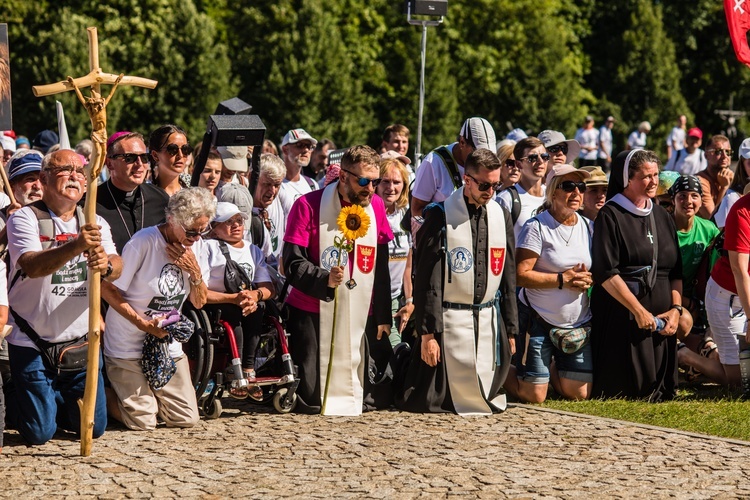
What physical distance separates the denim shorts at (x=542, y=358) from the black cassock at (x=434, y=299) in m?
0.37

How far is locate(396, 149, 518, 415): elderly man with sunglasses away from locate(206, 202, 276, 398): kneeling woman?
115 cm

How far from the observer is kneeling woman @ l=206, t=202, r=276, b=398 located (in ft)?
28.5

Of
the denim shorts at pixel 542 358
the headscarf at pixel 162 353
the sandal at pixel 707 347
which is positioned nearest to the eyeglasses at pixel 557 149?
the denim shorts at pixel 542 358

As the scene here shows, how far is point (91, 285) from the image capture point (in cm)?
730

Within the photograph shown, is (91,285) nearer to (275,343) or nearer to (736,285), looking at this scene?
(275,343)

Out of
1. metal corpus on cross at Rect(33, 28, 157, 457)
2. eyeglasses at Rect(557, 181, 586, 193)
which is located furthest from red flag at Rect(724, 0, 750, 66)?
metal corpus on cross at Rect(33, 28, 157, 457)

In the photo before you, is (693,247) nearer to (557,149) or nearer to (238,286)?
(557,149)

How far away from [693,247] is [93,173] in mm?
5281

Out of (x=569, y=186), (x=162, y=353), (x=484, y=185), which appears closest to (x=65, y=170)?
(x=162, y=353)

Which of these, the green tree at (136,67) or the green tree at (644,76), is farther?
the green tree at (644,76)

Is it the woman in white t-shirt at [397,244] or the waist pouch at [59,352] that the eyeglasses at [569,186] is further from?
the waist pouch at [59,352]

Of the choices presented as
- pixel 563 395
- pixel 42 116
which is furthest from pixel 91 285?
pixel 42 116

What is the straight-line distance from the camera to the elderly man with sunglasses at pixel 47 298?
25.2 ft

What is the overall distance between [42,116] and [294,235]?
25.7 meters
